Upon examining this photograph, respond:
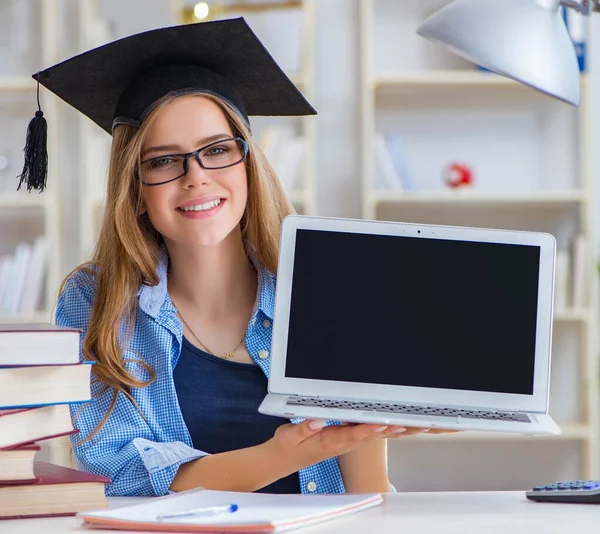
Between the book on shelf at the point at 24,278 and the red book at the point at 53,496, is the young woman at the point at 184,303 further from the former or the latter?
the book on shelf at the point at 24,278

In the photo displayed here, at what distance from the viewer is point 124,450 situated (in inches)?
54.2

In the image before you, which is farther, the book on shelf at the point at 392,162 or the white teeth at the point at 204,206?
the book on shelf at the point at 392,162

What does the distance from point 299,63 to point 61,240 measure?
1.17 m

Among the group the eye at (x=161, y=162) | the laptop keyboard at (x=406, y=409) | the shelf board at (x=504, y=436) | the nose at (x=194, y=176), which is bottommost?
the shelf board at (x=504, y=436)

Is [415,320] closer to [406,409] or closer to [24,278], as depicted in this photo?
[406,409]

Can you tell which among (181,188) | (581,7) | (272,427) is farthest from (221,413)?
(581,7)

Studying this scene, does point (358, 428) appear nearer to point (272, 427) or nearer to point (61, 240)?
point (272, 427)

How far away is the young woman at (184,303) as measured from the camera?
145 cm

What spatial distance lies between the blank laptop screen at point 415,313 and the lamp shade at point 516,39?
0.76ft

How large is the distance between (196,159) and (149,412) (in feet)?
1.49

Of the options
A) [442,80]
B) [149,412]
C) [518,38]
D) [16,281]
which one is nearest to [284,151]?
[442,80]

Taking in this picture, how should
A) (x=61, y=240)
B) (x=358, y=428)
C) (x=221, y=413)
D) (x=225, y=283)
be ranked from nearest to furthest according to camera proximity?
(x=358, y=428) → (x=221, y=413) → (x=225, y=283) → (x=61, y=240)

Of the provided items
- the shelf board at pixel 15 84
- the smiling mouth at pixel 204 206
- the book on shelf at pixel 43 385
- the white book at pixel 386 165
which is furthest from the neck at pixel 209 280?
the shelf board at pixel 15 84

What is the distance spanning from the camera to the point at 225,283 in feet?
5.57
